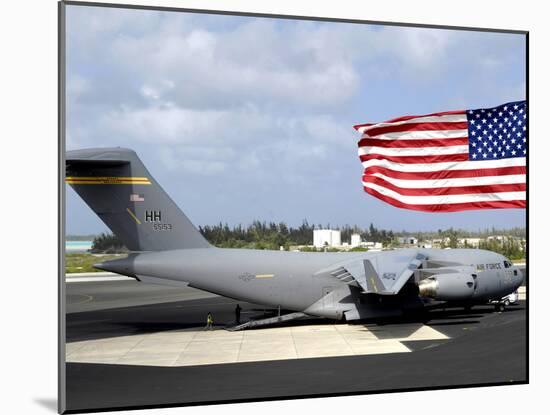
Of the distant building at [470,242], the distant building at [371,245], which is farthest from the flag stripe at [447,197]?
the distant building at [470,242]

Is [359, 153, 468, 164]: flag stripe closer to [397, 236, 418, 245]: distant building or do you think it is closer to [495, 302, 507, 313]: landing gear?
[495, 302, 507, 313]: landing gear

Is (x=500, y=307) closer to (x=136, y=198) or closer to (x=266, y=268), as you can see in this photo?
(x=266, y=268)

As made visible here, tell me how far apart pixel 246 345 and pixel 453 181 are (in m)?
8.07

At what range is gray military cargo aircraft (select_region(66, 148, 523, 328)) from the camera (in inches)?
909

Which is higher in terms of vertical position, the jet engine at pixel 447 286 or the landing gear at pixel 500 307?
the jet engine at pixel 447 286

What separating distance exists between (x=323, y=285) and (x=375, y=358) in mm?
6238

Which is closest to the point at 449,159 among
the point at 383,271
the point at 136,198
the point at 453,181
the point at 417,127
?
the point at 453,181

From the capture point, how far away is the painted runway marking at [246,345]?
19.7 meters

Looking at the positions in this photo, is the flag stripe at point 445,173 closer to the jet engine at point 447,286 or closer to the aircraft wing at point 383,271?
the aircraft wing at point 383,271

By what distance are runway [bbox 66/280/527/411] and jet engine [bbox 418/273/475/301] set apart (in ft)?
3.56

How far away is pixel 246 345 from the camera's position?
21.6 meters

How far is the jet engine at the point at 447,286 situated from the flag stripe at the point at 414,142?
7.33 meters

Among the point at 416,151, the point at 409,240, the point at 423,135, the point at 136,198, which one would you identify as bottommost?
the point at 409,240

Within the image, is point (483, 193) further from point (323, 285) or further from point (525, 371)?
point (323, 285)
